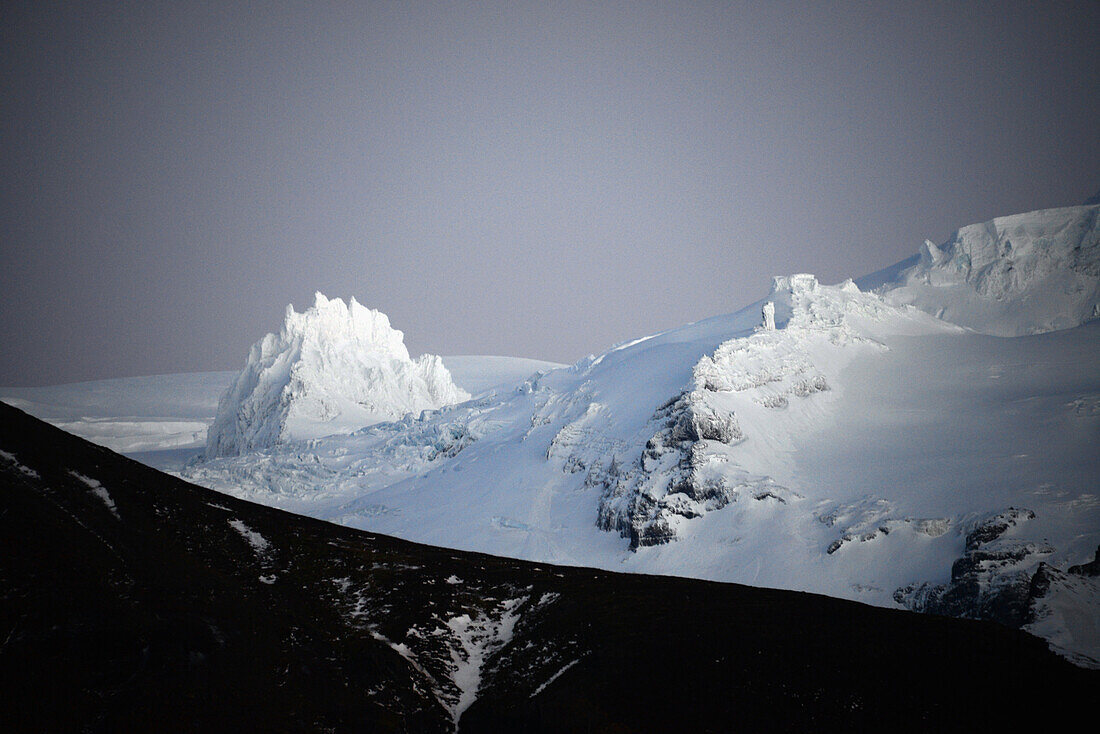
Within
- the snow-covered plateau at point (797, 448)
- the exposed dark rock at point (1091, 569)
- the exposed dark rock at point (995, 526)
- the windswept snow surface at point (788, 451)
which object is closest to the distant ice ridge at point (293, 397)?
the snow-covered plateau at point (797, 448)

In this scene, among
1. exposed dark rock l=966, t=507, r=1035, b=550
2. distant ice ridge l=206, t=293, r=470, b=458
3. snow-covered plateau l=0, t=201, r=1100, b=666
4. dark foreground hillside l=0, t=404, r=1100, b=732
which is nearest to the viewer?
dark foreground hillside l=0, t=404, r=1100, b=732

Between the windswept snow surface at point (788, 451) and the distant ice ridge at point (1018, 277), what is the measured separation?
739 mm

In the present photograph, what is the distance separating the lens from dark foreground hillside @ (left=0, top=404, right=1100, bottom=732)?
717 inches

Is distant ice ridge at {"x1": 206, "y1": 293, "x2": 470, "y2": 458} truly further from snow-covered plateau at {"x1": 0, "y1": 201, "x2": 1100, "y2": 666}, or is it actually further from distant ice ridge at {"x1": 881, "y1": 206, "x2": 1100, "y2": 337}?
distant ice ridge at {"x1": 881, "y1": 206, "x2": 1100, "y2": 337}

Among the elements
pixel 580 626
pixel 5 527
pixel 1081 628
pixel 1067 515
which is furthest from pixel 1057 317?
pixel 5 527

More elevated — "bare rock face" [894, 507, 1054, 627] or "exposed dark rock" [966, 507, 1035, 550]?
"exposed dark rock" [966, 507, 1035, 550]

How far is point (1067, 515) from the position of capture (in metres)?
66.3

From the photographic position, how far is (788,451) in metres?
107

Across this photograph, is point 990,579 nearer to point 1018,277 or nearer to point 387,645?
point 387,645

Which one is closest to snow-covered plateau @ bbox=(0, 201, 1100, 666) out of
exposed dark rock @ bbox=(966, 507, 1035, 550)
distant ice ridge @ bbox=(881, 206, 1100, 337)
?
exposed dark rock @ bbox=(966, 507, 1035, 550)

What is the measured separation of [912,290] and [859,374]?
8281 centimetres

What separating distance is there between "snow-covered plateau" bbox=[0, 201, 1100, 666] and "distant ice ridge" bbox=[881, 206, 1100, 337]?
57cm

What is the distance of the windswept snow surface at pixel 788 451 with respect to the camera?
249ft

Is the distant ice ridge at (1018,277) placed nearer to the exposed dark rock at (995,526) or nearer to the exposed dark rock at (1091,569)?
the exposed dark rock at (995,526)
